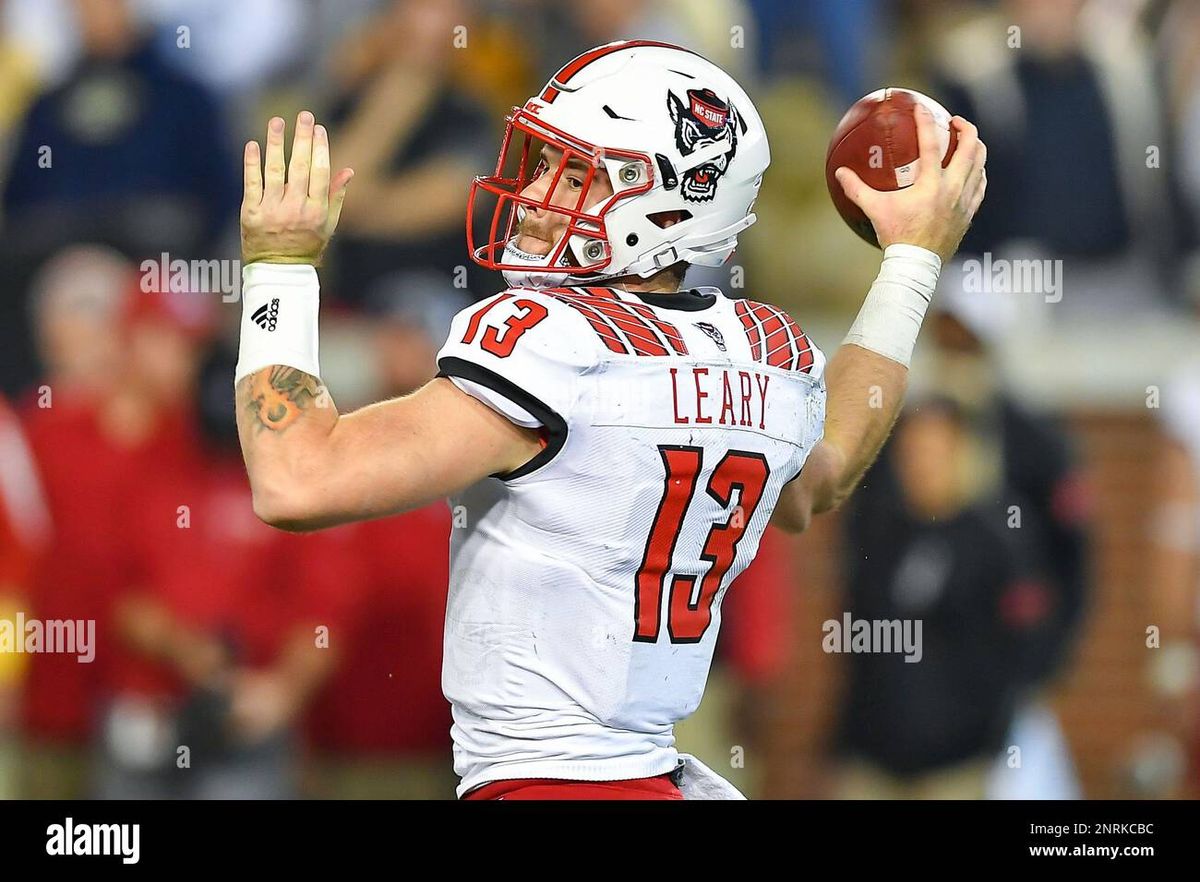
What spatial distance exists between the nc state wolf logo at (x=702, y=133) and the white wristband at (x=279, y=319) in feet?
2.15

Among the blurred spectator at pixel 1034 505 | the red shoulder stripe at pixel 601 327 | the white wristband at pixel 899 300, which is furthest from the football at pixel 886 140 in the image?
the blurred spectator at pixel 1034 505

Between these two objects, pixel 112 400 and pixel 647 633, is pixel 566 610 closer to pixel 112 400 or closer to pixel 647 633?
pixel 647 633

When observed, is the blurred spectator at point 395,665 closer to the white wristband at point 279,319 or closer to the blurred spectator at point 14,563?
the blurred spectator at point 14,563

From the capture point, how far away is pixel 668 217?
2861 mm

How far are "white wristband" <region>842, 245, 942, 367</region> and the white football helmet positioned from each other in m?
0.41

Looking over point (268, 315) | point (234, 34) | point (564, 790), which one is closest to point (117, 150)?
point (234, 34)

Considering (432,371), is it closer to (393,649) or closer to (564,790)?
(393,649)

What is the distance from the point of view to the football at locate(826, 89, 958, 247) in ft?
10.5

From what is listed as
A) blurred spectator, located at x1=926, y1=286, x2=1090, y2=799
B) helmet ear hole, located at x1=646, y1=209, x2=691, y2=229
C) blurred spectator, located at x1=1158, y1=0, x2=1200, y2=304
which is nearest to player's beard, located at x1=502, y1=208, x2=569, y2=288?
helmet ear hole, located at x1=646, y1=209, x2=691, y2=229

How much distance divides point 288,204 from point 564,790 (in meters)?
1.00

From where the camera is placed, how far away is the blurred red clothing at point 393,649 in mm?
5375

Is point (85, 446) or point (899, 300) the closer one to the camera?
point (899, 300)

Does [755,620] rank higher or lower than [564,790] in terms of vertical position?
higher

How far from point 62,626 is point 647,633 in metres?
3.35
